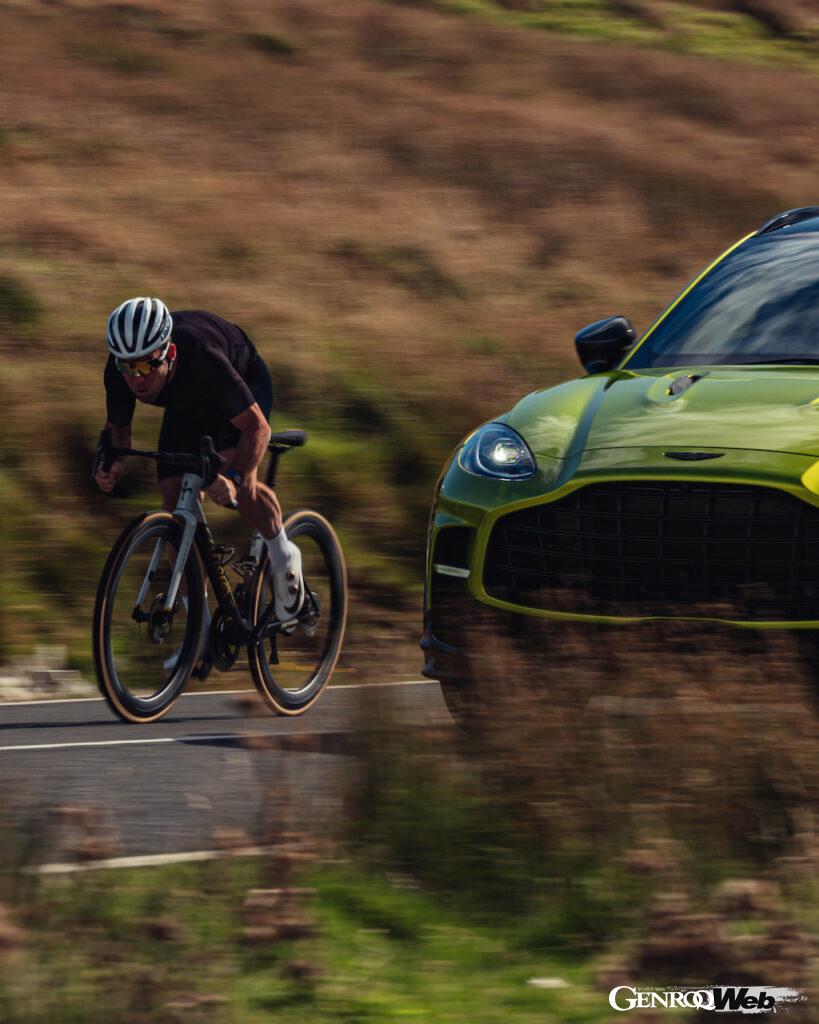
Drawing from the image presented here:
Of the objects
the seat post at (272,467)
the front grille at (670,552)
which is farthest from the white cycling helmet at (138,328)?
the front grille at (670,552)

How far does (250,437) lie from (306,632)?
3.65ft

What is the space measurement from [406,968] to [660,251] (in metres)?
16.8

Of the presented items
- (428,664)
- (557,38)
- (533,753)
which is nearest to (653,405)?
(428,664)

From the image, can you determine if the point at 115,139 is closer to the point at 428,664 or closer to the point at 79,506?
the point at 79,506

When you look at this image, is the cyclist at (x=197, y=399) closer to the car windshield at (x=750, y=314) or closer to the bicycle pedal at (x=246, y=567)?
the bicycle pedal at (x=246, y=567)

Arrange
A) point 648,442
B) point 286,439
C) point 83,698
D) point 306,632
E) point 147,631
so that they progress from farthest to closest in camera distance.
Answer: point 83,698 < point 306,632 < point 286,439 < point 147,631 < point 648,442

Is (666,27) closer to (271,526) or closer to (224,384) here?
(271,526)

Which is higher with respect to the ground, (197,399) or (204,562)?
(197,399)

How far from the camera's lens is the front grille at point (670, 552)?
18.9 feet

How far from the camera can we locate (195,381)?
7.45m

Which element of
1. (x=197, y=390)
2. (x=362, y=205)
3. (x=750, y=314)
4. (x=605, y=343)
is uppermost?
(x=750, y=314)

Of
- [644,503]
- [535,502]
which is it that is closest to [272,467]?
[535,502]

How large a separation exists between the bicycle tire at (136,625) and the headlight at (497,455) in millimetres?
→ 1347

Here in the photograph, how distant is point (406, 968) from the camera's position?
432 cm
